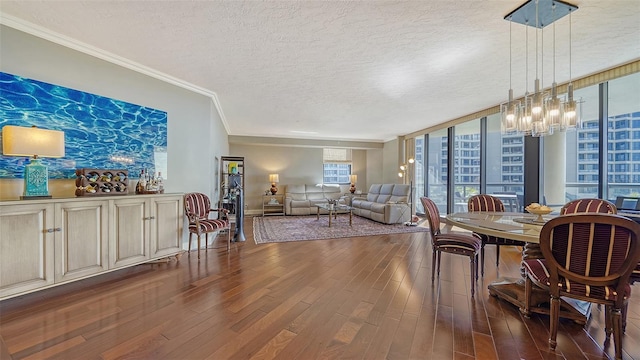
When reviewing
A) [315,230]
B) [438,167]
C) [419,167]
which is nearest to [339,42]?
[315,230]

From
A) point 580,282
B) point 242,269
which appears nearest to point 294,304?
point 242,269

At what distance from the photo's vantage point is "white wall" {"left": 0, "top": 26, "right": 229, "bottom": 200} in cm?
236

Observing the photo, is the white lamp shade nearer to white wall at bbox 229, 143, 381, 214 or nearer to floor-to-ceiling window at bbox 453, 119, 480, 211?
white wall at bbox 229, 143, 381, 214

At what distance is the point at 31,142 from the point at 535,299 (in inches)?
179

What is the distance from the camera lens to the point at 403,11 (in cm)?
→ 212

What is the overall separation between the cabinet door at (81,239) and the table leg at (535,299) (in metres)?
3.89

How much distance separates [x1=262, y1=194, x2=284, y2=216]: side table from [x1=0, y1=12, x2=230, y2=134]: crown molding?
180 inches

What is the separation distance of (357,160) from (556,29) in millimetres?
7202

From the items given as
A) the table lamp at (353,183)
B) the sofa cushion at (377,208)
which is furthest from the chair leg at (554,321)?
the table lamp at (353,183)

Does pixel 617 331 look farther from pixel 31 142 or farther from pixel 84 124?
pixel 84 124

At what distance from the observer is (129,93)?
321 centimetres

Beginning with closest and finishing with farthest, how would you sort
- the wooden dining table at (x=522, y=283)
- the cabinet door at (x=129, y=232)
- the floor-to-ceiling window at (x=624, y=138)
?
the wooden dining table at (x=522, y=283)
the cabinet door at (x=129, y=232)
the floor-to-ceiling window at (x=624, y=138)

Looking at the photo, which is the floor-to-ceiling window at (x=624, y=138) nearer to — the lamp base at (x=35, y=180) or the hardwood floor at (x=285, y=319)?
the hardwood floor at (x=285, y=319)

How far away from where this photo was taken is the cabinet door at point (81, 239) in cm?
232
